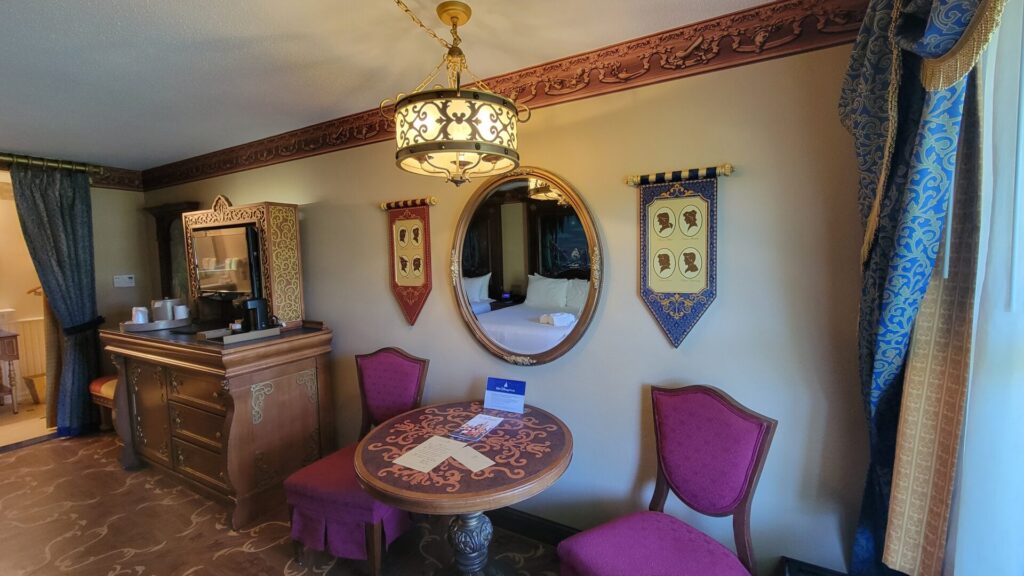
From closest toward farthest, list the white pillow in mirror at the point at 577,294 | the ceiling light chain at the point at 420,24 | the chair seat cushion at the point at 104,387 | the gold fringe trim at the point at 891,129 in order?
the gold fringe trim at the point at 891,129
the ceiling light chain at the point at 420,24
the white pillow in mirror at the point at 577,294
the chair seat cushion at the point at 104,387

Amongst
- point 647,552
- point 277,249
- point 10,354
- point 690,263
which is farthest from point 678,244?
point 10,354

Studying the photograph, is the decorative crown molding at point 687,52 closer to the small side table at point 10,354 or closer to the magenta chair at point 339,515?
the magenta chair at point 339,515

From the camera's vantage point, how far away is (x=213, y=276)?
318 cm

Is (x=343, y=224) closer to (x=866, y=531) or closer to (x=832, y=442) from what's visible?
(x=832, y=442)

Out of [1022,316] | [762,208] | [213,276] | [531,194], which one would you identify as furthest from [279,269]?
[1022,316]

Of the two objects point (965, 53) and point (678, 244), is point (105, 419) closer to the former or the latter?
point (678, 244)

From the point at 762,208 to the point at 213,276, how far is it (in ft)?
11.4

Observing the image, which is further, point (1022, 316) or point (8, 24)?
point (8, 24)

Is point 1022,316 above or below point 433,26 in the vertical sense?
below

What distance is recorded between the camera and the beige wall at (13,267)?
4.70m

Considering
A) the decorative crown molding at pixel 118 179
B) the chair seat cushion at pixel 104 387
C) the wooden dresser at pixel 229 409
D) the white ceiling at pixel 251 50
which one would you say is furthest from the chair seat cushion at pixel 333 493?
the decorative crown molding at pixel 118 179

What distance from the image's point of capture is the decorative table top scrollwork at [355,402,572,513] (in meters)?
1.39

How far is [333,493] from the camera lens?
76.4 inches

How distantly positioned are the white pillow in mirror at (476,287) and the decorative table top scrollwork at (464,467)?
24.0 inches
